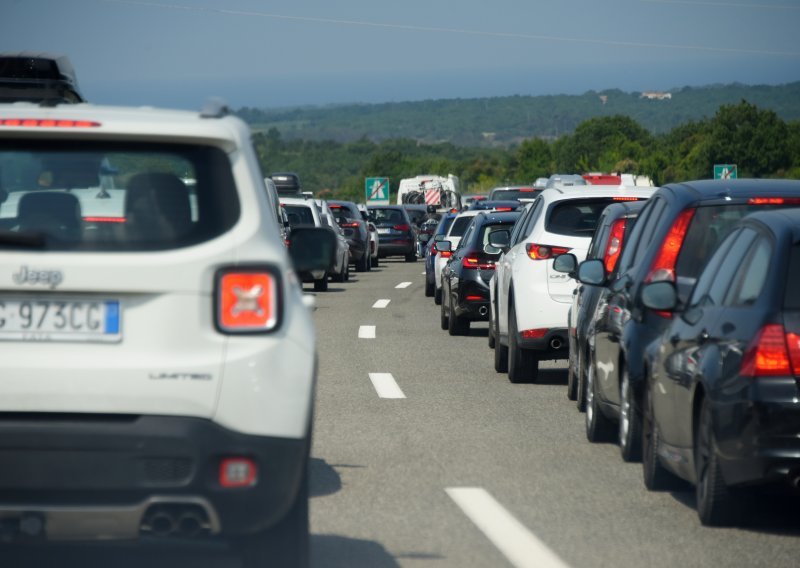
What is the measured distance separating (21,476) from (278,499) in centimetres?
82

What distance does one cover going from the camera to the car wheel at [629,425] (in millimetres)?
9461

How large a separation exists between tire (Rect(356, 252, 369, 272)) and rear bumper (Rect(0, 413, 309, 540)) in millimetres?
36736

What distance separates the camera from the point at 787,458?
269 inches

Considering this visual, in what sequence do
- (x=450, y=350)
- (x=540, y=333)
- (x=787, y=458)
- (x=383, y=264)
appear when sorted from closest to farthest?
(x=787, y=458)
(x=540, y=333)
(x=450, y=350)
(x=383, y=264)

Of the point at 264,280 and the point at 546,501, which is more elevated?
the point at 264,280

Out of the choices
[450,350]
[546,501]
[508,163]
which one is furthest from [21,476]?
[508,163]

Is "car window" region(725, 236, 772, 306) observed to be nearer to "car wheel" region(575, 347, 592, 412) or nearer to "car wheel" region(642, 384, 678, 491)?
"car wheel" region(642, 384, 678, 491)

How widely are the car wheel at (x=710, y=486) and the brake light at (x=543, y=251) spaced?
22.0 feet

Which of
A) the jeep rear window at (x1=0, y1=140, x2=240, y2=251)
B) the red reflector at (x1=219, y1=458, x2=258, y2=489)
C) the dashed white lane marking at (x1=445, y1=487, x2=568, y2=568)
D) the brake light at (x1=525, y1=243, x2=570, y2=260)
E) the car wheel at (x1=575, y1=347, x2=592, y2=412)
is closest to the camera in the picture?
the red reflector at (x1=219, y1=458, x2=258, y2=489)

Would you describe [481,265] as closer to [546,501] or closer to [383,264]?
[546,501]

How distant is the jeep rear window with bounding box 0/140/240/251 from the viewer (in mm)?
5398

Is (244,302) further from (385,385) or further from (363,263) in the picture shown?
(363,263)

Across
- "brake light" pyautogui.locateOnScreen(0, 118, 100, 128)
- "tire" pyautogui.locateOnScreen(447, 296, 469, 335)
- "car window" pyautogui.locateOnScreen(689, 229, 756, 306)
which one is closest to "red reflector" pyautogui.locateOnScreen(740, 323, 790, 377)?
"car window" pyautogui.locateOnScreen(689, 229, 756, 306)

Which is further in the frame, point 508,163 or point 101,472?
point 508,163
